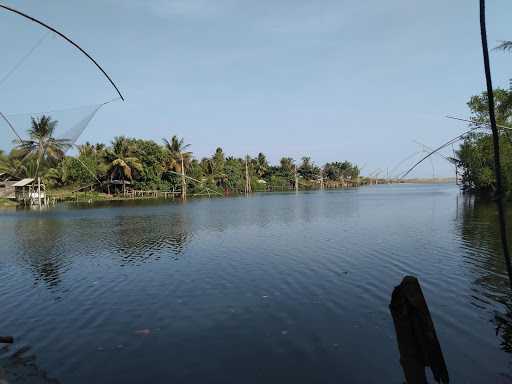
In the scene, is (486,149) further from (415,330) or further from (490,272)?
(415,330)

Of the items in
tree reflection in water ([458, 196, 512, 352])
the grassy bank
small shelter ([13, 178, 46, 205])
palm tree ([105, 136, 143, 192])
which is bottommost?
Result: tree reflection in water ([458, 196, 512, 352])

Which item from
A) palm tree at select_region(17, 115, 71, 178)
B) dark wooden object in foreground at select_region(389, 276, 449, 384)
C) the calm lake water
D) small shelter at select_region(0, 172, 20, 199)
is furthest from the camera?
small shelter at select_region(0, 172, 20, 199)

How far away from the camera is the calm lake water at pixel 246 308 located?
7520 mm

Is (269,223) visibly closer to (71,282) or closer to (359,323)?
(71,282)

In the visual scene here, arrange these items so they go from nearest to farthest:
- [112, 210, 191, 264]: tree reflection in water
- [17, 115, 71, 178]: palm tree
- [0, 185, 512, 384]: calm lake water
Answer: [0, 185, 512, 384]: calm lake water
[17, 115, 71, 178]: palm tree
[112, 210, 191, 264]: tree reflection in water

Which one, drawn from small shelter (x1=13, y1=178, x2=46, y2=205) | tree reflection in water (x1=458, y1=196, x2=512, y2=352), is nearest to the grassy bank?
small shelter (x1=13, y1=178, x2=46, y2=205)

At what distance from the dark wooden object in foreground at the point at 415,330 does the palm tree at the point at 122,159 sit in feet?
259

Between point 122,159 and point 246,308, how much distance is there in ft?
243

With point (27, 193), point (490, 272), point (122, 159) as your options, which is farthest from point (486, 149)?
point (27, 193)

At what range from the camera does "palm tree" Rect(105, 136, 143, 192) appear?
79.4 m

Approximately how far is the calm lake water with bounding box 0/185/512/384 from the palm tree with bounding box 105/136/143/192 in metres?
58.3

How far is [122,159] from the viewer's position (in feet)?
257

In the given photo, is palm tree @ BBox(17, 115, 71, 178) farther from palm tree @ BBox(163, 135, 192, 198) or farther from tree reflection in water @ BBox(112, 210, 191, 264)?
palm tree @ BBox(163, 135, 192, 198)

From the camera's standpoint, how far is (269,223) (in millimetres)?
33188
